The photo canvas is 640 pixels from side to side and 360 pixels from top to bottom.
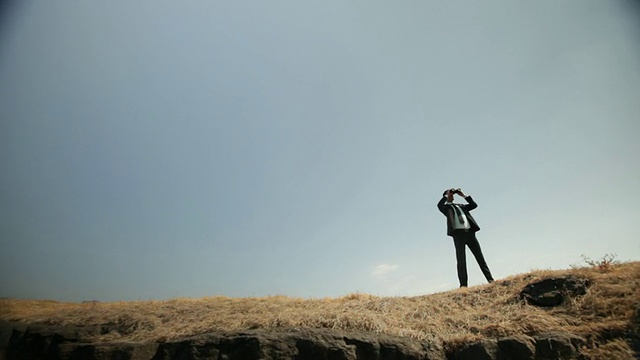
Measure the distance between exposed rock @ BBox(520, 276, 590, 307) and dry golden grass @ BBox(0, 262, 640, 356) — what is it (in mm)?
226

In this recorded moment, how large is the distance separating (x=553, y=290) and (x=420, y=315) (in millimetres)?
3436

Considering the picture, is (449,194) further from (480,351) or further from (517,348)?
(480,351)

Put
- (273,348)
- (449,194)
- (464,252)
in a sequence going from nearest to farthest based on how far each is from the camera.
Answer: (273,348), (464,252), (449,194)

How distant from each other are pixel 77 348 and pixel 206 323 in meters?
2.44

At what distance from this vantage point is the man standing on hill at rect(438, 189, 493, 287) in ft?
36.9

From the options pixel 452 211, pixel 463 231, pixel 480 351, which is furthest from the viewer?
pixel 452 211

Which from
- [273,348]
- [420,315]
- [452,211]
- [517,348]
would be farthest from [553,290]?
[273,348]

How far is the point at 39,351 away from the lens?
694 centimetres

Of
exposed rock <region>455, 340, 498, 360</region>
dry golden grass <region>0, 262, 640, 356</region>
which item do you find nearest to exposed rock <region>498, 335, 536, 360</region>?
exposed rock <region>455, 340, 498, 360</region>

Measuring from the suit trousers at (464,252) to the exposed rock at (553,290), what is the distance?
2686mm

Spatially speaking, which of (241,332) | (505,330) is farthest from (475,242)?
(241,332)

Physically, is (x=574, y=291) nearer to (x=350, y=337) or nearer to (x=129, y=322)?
(x=350, y=337)

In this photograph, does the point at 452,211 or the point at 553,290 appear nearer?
the point at 553,290

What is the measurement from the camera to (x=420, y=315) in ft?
25.9
